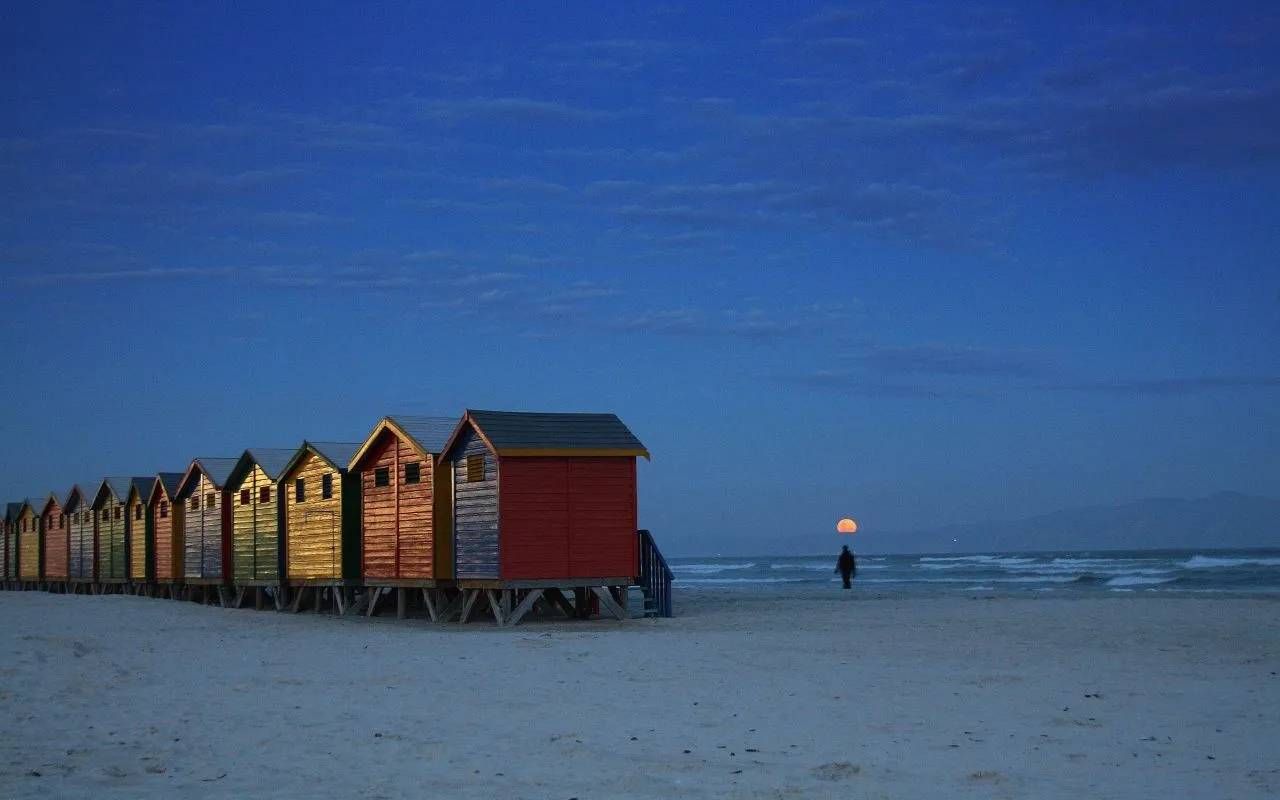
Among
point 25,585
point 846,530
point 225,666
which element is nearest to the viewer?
point 225,666

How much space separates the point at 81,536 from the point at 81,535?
44mm

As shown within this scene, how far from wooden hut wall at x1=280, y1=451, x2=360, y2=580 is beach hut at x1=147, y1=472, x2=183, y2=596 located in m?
10.9

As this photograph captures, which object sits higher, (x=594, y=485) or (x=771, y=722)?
(x=594, y=485)

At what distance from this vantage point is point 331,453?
32.8m

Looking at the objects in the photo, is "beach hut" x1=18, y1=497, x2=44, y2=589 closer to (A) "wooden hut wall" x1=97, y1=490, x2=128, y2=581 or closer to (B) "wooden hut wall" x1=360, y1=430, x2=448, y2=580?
(A) "wooden hut wall" x1=97, y1=490, x2=128, y2=581

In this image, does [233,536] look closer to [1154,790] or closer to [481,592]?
[481,592]

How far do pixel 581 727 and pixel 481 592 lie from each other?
16.8 meters

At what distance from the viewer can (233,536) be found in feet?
131

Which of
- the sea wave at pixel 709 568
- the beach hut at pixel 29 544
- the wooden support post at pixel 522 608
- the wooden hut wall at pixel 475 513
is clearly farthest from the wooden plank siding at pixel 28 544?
the sea wave at pixel 709 568

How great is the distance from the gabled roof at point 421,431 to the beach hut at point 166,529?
691 inches

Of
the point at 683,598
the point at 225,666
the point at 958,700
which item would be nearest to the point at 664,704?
the point at 958,700

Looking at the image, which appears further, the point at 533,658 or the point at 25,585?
the point at 25,585

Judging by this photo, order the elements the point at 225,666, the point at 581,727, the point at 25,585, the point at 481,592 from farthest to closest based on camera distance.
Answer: the point at 25,585 < the point at 481,592 < the point at 225,666 < the point at 581,727

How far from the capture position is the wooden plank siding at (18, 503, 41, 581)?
208 feet
